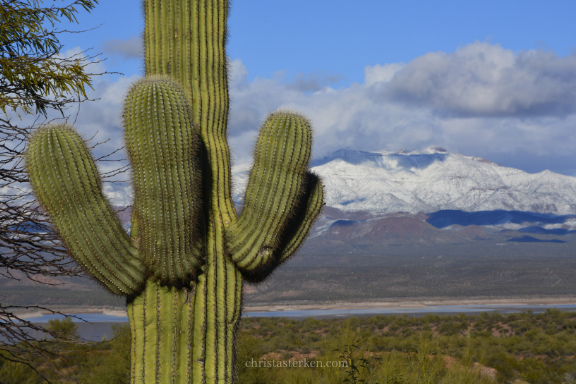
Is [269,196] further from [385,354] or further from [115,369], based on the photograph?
[115,369]

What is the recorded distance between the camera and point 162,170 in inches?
185

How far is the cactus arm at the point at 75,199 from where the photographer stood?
4699 millimetres

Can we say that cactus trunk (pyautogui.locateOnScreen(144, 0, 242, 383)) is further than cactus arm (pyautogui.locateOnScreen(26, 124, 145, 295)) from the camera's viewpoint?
Yes

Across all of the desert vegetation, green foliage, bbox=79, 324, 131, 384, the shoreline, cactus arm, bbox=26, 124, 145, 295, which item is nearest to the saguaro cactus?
cactus arm, bbox=26, 124, 145, 295

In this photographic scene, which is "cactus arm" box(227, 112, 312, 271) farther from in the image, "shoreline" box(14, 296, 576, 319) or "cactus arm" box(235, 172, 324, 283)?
"shoreline" box(14, 296, 576, 319)

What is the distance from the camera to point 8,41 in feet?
23.3

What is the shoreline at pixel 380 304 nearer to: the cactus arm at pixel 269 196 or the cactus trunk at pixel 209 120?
the cactus trunk at pixel 209 120

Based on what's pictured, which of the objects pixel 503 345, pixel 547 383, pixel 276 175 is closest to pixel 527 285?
pixel 503 345

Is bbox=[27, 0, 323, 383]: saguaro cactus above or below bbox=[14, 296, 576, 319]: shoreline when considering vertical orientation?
above

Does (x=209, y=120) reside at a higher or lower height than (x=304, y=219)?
higher

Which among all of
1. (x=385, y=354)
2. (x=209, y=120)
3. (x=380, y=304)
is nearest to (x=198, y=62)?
(x=209, y=120)

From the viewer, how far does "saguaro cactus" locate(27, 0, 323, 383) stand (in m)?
4.73

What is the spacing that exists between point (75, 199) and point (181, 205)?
945 millimetres

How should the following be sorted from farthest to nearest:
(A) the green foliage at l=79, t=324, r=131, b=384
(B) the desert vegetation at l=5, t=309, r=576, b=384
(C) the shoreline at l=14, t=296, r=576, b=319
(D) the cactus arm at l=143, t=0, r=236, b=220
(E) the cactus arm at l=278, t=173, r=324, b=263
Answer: (C) the shoreline at l=14, t=296, r=576, b=319 → (A) the green foliage at l=79, t=324, r=131, b=384 → (B) the desert vegetation at l=5, t=309, r=576, b=384 → (E) the cactus arm at l=278, t=173, r=324, b=263 → (D) the cactus arm at l=143, t=0, r=236, b=220
